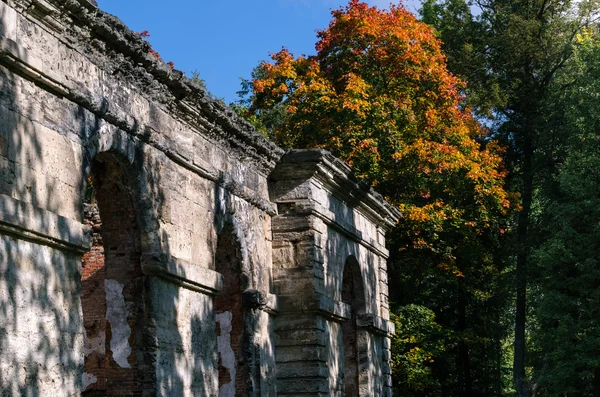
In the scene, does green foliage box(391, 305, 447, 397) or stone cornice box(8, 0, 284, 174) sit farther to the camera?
green foliage box(391, 305, 447, 397)

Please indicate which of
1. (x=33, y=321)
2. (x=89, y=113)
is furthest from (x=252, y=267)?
(x=33, y=321)

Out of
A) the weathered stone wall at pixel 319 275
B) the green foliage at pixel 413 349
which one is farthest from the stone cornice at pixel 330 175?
the green foliage at pixel 413 349

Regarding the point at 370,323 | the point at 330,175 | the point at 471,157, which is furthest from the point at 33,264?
the point at 471,157

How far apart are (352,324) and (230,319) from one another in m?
4.85

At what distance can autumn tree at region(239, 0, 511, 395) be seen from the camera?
2256 centimetres

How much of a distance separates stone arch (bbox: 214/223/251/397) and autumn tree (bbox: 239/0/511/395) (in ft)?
31.0

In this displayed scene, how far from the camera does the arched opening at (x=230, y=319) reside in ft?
42.3

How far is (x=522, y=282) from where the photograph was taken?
25.7 meters

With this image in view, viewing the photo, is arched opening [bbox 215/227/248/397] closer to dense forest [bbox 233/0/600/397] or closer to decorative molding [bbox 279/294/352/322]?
decorative molding [bbox 279/294/352/322]

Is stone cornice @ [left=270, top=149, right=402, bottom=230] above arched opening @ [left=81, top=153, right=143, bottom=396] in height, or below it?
above

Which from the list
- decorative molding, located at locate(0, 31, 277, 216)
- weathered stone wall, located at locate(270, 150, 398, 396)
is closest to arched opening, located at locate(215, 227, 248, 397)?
decorative molding, located at locate(0, 31, 277, 216)

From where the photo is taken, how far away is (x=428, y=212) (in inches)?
899

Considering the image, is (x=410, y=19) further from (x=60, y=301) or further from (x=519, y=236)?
(x=60, y=301)

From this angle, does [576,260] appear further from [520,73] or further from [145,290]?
[145,290]
